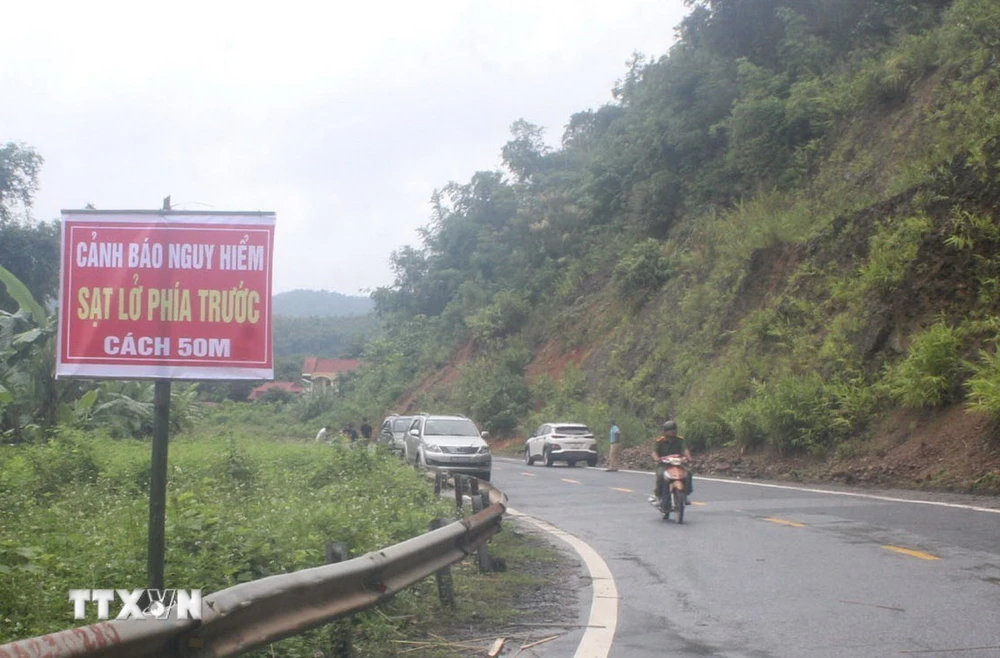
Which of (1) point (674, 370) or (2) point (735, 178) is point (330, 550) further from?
(2) point (735, 178)

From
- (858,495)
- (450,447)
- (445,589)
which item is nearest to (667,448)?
(858,495)

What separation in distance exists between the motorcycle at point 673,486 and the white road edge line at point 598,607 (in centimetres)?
211

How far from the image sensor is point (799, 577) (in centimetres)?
989

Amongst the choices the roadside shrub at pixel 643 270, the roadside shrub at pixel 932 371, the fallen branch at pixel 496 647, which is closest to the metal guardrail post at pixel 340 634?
the fallen branch at pixel 496 647

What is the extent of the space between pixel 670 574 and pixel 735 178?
37.3m

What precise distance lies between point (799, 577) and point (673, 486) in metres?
5.35

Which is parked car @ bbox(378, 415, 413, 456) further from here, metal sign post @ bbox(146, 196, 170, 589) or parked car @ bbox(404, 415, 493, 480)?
metal sign post @ bbox(146, 196, 170, 589)

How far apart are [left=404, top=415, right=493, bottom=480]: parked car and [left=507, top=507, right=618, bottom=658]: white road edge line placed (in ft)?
38.1

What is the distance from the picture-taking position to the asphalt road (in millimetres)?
7250

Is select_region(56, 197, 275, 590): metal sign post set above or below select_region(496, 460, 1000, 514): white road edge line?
above

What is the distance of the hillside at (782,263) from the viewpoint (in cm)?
2430

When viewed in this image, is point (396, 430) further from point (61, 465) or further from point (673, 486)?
point (673, 486)

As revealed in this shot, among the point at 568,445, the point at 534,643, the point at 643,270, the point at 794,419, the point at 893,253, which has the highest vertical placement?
the point at 643,270

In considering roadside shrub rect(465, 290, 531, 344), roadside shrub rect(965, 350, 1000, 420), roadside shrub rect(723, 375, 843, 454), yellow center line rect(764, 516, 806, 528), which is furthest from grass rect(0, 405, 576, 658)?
roadside shrub rect(465, 290, 531, 344)
